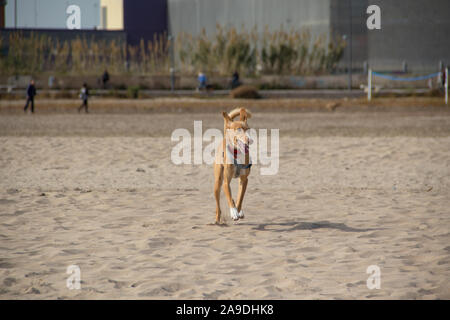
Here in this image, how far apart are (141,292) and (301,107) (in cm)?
2325

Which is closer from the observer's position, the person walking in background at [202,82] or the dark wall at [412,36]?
the person walking in background at [202,82]

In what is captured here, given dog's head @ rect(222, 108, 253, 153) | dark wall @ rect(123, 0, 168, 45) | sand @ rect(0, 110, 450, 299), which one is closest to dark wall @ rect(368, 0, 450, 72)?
dark wall @ rect(123, 0, 168, 45)

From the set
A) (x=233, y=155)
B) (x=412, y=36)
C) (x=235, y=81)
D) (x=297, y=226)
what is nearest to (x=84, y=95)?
(x=235, y=81)

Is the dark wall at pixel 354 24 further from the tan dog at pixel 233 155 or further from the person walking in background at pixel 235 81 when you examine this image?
the tan dog at pixel 233 155

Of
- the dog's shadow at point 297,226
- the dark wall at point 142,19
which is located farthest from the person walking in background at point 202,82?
the dog's shadow at point 297,226

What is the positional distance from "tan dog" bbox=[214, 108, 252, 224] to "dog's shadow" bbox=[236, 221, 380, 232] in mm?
482

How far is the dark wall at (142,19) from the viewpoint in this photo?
54.1m

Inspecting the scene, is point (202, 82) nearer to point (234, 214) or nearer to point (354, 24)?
point (354, 24)

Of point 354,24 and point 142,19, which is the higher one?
point 142,19

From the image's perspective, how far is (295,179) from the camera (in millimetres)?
12203

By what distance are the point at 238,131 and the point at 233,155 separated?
1.49 feet

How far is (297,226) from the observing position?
27.5ft

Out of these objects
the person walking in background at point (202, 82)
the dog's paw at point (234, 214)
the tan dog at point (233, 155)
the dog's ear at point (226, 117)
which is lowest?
the dog's paw at point (234, 214)

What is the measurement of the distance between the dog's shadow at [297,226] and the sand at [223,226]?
0.02 meters
